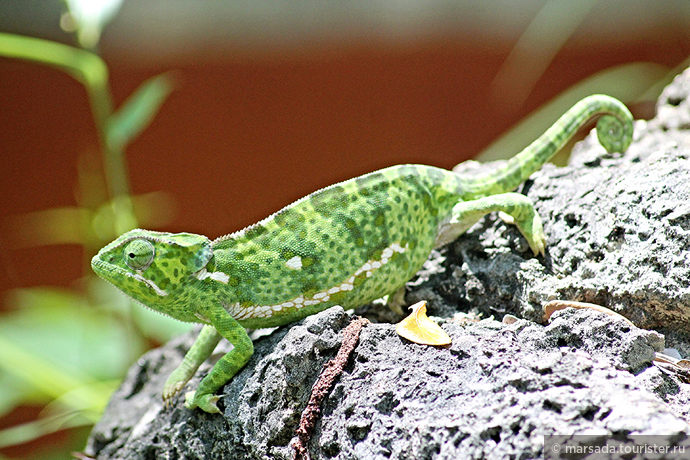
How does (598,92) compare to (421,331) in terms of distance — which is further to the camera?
(598,92)

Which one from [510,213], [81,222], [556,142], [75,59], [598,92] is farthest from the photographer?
[598,92]

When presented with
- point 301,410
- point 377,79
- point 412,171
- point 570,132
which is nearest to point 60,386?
point 301,410

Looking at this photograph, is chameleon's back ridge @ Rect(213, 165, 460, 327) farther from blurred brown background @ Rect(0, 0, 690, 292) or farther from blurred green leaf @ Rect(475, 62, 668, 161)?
blurred brown background @ Rect(0, 0, 690, 292)

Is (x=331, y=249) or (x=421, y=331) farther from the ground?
(x=331, y=249)

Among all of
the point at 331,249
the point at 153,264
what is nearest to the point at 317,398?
the point at 331,249

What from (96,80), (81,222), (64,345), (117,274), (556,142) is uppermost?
(96,80)

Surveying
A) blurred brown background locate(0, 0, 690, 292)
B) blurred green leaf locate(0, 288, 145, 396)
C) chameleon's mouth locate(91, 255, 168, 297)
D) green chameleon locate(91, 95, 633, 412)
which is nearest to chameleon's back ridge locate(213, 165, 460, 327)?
green chameleon locate(91, 95, 633, 412)

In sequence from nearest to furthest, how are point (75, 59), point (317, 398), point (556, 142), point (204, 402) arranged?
point (317, 398) → point (204, 402) → point (556, 142) → point (75, 59)

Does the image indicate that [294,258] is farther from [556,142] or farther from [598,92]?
[598,92]
